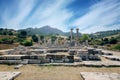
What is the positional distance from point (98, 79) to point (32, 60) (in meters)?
5.39

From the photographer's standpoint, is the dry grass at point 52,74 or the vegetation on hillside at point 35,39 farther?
the vegetation on hillside at point 35,39

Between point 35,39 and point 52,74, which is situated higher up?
point 35,39

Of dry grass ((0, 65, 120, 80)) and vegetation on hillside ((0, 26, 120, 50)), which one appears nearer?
dry grass ((0, 65, 120, 80))

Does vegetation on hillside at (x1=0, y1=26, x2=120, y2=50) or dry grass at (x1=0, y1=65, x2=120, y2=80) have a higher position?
vegetation on hillside at (x1=0, y1=26, x2=120, y2=50)

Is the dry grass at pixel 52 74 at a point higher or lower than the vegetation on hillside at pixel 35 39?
lower

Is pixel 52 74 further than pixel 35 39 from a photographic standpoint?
No

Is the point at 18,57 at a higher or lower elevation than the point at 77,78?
higher

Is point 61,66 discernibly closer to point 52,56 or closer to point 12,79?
point 52,56

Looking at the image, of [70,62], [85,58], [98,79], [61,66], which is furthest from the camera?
[85,58]

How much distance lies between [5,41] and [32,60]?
1704 inches

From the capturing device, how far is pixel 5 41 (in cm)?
4797

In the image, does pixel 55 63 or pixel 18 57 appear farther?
pixel 18 57

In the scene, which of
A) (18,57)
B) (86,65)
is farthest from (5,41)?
(86,65)

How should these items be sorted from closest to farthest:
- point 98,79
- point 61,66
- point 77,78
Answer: point 98,79, point 77,78, point 61,66
